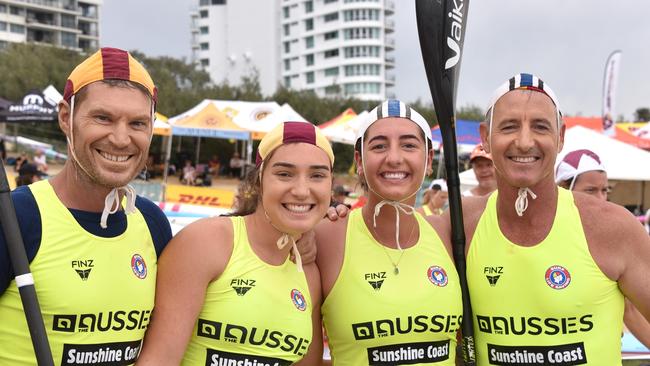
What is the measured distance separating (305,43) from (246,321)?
7971 cm

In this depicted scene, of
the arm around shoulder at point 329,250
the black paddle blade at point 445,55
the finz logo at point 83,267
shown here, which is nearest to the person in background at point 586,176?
the black paddle blade at point 445,55

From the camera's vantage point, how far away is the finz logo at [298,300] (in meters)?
2.61

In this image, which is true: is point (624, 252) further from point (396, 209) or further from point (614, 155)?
point (614, 155)

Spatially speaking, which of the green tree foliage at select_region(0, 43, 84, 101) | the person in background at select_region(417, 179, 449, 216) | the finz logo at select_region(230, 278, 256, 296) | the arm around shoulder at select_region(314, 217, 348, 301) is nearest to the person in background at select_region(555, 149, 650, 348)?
the arm around shoulder at select_region(314, 217, 348, 301)

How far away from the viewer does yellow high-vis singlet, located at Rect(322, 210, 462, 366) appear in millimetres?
2676

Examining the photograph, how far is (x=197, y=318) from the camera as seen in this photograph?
2432 millimetres

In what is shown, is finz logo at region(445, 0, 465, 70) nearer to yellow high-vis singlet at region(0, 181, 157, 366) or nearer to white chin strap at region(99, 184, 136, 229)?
white chin strap at region(99, 184, 136, 229)

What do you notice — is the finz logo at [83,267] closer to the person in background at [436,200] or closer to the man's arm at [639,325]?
the man's arm at [639,325]

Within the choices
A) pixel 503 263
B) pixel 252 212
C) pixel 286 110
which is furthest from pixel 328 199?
pixel 286 110

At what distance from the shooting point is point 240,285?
2484 millimetres

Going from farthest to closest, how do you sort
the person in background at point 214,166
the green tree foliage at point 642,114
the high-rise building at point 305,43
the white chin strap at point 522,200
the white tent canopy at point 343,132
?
the high-rise building at point 305,43 → the green tree foliage at point 642,114 → the person in background at point 214,166 → the white tent canopy at point 343,132 → the white chin strap at point 522,200

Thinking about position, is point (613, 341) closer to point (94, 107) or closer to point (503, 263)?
point (503, 263)

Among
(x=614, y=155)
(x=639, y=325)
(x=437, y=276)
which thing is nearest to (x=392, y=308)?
(x=437, y=276)

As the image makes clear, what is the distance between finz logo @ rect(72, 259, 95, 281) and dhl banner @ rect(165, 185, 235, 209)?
37.5ft
